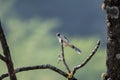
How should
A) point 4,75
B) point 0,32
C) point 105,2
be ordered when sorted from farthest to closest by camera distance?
1. point 105,2
2. point 4,75
3. point 0,32

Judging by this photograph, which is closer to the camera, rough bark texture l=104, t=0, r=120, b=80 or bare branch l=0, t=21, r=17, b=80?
bare branch l=0, t=21, r=17, b=80

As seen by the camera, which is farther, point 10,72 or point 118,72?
point 118,72

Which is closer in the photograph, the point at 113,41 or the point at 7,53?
the point at 7,53

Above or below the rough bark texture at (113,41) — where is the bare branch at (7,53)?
above

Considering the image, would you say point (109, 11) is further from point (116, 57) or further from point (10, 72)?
point (10, 72)

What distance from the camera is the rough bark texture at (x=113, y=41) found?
2.56 meters

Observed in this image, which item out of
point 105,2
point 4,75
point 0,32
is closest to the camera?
point 0,32

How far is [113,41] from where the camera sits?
2576mm

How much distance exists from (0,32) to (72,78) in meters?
0.93

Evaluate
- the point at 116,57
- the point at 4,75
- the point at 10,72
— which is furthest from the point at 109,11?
the point at 10,72

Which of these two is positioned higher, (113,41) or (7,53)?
(7,53)

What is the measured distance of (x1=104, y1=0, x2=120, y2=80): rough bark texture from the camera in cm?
256

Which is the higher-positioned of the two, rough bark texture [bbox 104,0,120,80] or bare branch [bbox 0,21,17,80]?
bare branch [bbox 0,21,17,80]

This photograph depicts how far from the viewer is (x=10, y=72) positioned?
6.06ft
